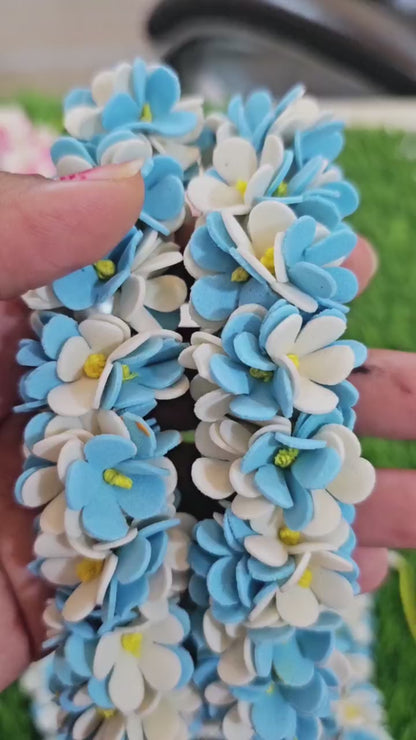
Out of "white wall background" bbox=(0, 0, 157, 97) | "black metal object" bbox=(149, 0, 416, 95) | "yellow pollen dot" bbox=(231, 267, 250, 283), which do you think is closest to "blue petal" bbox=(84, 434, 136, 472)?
"yellow pollen dot" bbox=(231, 267, 250, 283)

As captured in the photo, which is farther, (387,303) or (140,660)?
(387,303)

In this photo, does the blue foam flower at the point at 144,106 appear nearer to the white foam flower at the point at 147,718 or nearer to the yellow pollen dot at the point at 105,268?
the yellow pollen dot at the point at 105,268

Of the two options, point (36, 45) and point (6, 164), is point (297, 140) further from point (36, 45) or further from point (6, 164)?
point (36, 45)

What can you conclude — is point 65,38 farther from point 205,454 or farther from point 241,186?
point 205,454

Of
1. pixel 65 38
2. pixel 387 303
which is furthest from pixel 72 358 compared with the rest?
pixel 65 38

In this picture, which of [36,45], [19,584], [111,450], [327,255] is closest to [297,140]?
[327,255]

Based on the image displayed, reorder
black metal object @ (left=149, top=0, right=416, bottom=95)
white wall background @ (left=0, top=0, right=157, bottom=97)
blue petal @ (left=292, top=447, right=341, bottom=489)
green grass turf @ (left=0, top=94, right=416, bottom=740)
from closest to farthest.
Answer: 1. blue petal @ (left=292, top=447, right=341, bottom=489)
2. green grass turf @ (left=0, top=94, right=416, bottom=740)
3. black metal object @ (left=149, top=0, right=416, bottom=95)
4. white wall background @ (left=0, top=0, right=157, bottom=97)

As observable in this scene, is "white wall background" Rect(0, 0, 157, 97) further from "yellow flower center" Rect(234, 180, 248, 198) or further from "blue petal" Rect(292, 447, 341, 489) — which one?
"blue petal" Rect(292, 447, 341, 489)
